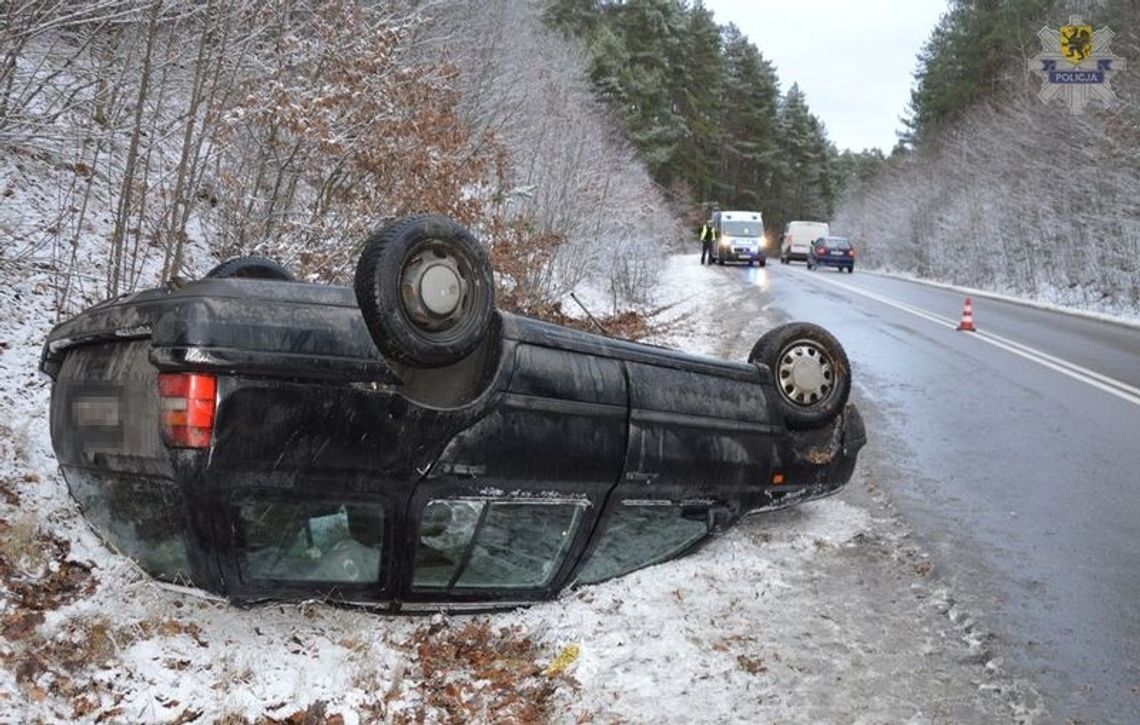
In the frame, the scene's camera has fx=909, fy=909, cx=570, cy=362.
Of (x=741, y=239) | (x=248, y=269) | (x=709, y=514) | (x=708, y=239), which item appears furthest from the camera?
(x=708, y=239)

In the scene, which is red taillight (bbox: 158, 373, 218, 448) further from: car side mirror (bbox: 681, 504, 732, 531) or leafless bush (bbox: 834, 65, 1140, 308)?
leafless bush (bbox: 834, 65, 1140, 308)

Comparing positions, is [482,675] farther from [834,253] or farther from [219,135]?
[834,253]

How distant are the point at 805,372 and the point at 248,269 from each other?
314 centimetres

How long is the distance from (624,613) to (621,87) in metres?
46.7

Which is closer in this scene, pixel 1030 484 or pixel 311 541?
pixel 311 541

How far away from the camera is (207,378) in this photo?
3191 mm

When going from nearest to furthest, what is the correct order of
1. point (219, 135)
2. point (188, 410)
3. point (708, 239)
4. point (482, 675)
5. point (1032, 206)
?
point (188, 410), point (482, 675), point (219, 135), point (1032, 206), point (708, 239)

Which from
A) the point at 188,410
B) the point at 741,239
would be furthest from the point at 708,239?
the point at 188,410

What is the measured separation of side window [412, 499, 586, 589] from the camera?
12.6 ft

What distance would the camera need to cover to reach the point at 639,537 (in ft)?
15.3

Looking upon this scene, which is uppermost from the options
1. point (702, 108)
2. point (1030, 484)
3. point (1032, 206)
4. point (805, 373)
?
point (702, 108)

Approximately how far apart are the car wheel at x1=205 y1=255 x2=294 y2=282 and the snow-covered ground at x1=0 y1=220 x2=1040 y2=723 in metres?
1.40

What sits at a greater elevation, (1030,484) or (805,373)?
(805,373)

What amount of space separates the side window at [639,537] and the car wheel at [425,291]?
134 centimetres
